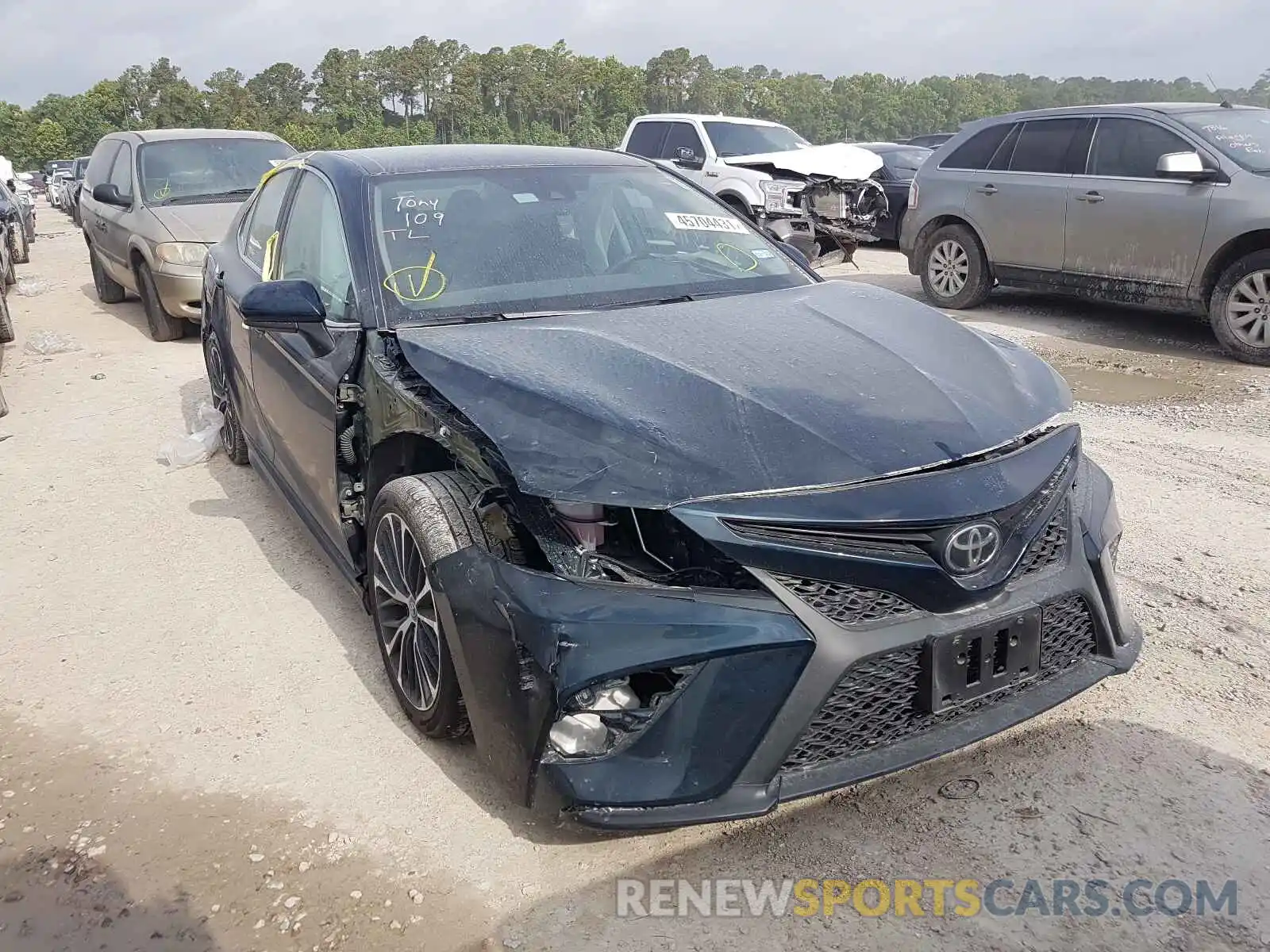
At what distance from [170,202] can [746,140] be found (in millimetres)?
7022

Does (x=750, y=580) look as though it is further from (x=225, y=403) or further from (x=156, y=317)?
(x=156, y=317)

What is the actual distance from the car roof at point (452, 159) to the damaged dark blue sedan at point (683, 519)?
290mm

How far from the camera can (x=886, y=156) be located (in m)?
13.8

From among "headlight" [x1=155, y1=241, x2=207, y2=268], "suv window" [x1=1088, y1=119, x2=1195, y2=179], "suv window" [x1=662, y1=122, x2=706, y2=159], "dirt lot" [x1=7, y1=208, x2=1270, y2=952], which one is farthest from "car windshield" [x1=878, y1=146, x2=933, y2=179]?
"dirt lot" [x1=7, y1=208, x2=1270, y2=952]

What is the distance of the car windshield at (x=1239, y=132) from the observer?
7.22 meters

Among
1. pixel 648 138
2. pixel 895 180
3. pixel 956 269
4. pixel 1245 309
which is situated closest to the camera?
pixel 1245 309

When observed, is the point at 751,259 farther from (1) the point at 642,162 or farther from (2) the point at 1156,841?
(2) the point at 1156,841

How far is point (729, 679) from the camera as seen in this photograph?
7.02ft

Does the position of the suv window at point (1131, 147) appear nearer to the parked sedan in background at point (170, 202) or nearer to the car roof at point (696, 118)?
the car roof at point (696, 118)

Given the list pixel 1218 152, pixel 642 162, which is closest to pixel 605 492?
pixel 642 162

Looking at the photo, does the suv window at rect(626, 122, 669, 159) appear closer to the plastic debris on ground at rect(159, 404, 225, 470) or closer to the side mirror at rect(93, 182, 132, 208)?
the side mirror at rect(93, 182, 132, 208)

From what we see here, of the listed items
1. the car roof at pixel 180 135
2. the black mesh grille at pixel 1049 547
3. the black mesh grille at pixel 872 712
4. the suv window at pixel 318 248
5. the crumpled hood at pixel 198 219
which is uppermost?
the car roof at pixel 180 135

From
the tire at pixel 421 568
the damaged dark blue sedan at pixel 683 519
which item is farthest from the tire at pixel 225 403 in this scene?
the tire at pixel 421 568

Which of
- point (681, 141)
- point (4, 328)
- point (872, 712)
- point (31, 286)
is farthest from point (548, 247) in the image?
point (31, 286)
